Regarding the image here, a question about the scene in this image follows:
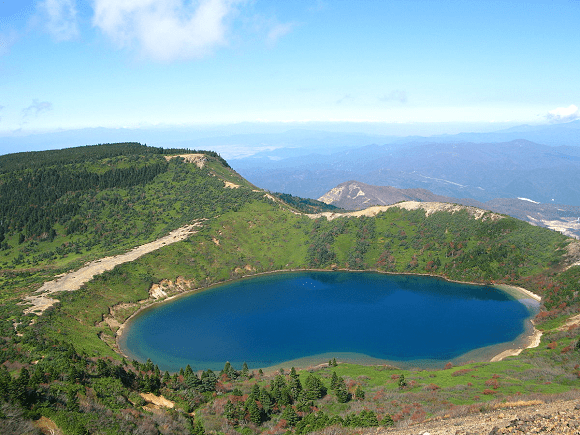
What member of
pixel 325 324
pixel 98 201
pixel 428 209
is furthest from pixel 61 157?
pixel 428 209

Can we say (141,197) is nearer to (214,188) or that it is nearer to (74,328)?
(214,188)

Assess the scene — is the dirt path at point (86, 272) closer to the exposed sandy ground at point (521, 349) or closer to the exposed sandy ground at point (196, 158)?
the exposed sandy ground at point (196, 158)

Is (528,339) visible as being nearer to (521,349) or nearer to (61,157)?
(521,349)

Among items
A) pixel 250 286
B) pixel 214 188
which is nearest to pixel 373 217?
pixel 250 286

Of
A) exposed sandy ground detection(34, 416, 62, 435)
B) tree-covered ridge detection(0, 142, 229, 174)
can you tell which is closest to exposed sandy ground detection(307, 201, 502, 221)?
tree-covered ridge detection(0, 142, 229, 174)

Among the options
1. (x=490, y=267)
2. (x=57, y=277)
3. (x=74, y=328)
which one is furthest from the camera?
(x=490, y=267)

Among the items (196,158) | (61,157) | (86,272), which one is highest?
(61,157)

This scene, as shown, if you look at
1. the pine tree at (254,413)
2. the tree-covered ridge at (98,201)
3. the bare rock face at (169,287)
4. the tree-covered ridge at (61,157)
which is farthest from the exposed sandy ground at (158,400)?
the tree-covered ridge at (61,157)
